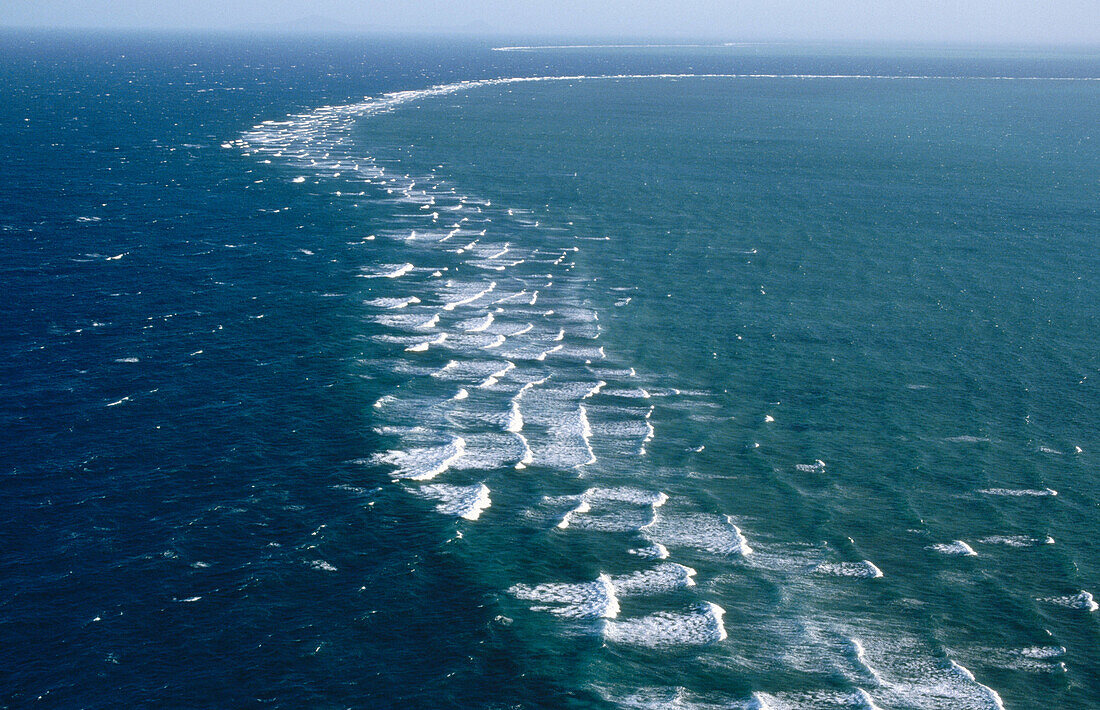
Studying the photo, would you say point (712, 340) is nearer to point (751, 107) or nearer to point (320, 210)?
point (320, 210)

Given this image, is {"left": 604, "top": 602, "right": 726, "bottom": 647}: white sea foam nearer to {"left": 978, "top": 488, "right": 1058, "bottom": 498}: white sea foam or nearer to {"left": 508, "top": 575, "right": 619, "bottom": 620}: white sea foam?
{"left": 508, "top": 575, "right": 619, "bottom": 620}: white sea foam

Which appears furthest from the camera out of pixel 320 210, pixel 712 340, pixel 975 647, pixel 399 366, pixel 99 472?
pixel 320 210

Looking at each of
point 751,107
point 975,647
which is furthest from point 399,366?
point 751,107

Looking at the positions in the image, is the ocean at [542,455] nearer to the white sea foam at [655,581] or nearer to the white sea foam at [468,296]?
the white sea foam at [655,581]

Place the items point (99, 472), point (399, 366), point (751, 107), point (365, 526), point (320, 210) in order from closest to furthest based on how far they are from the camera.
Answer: point (365, 526)
point (99, 472)
point (399, 366)
point (320, 210)
point (751, 107)

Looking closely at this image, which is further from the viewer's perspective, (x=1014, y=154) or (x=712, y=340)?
(x=1014, y=154)

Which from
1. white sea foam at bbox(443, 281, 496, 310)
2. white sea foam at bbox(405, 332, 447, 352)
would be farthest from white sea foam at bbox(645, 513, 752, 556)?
white sea foam at bbox(443, 281, 496, 310)

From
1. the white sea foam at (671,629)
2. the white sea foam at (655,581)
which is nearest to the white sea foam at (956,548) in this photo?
the white sea foam at (655,581)

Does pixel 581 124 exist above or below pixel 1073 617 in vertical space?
above

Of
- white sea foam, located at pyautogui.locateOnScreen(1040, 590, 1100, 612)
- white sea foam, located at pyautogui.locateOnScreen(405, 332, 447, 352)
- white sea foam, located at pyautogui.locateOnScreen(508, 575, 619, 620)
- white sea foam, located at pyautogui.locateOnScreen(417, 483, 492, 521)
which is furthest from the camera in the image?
white sea foam, located at pyautogui.locateOnScreen(405, 332, 447, 352)
